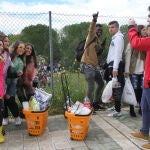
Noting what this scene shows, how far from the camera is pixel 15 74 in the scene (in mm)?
5980

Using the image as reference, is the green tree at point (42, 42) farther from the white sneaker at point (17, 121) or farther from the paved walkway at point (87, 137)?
the paved walkway at point (87, 137)

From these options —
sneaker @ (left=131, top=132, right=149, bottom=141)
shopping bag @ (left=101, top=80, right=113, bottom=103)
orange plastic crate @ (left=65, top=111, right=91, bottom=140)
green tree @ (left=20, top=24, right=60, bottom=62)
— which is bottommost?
sneaker @ (left=131, top=132, right=149, bottom=141)

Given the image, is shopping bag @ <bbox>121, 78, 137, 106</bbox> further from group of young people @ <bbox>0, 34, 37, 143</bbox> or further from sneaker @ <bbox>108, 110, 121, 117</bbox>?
group of young people @ <bbox>0, 34, 37, 143</bbox>

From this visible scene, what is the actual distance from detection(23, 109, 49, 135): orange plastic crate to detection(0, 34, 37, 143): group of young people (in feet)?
1.42

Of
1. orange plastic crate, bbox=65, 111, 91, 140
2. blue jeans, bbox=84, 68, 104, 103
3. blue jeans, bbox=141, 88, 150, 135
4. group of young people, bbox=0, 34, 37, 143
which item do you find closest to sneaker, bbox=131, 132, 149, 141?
blue jeans, bbox=141, 88, 150, 135

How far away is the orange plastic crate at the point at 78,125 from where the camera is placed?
5.24m

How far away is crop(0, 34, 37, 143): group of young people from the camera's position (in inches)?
231

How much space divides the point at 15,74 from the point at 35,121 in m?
0.93

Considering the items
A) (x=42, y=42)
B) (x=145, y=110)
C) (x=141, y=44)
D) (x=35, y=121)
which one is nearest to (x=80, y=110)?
(x=35, y=121)

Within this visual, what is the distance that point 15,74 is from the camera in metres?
5.98

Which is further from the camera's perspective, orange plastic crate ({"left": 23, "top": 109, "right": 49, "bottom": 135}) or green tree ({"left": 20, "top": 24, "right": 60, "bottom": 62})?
green tree ({"left": 20, "top": 24, "right": 60, "bottom": 62})

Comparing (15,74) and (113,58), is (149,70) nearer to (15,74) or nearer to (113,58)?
(113,58)

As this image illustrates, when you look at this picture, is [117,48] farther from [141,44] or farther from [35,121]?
[35,121]

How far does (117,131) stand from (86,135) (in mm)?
567
